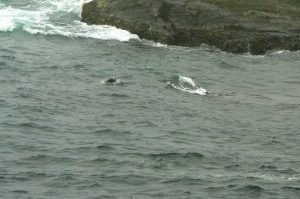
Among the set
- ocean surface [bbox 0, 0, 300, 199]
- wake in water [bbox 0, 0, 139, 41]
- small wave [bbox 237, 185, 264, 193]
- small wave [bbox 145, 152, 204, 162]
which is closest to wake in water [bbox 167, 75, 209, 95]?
ocean surface [bbox 0, 0, 300, 199]

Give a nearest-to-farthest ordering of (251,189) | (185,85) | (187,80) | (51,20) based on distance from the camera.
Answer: (251,189)
(185,85)
(187,80)
(51,20)

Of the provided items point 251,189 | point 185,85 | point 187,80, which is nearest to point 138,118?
point 185,85

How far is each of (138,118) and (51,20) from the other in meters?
24.0

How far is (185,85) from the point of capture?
1608 inches

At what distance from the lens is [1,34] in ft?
169

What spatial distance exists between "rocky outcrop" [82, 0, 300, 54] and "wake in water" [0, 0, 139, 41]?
1.13 meters

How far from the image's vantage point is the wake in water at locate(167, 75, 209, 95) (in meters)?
39.9

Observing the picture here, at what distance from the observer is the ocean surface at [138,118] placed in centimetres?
2588

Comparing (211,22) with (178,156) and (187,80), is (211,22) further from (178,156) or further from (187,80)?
(178,156)

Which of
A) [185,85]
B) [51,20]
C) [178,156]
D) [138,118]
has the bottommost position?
[178,156]

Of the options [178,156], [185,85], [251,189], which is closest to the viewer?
[251,189]

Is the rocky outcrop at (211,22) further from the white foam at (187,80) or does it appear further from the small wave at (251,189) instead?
the small wave at (251,189)

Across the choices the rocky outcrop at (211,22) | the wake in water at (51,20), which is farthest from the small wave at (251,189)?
the wake in water at (51,20)

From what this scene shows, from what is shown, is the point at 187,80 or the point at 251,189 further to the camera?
the point at 187,80
